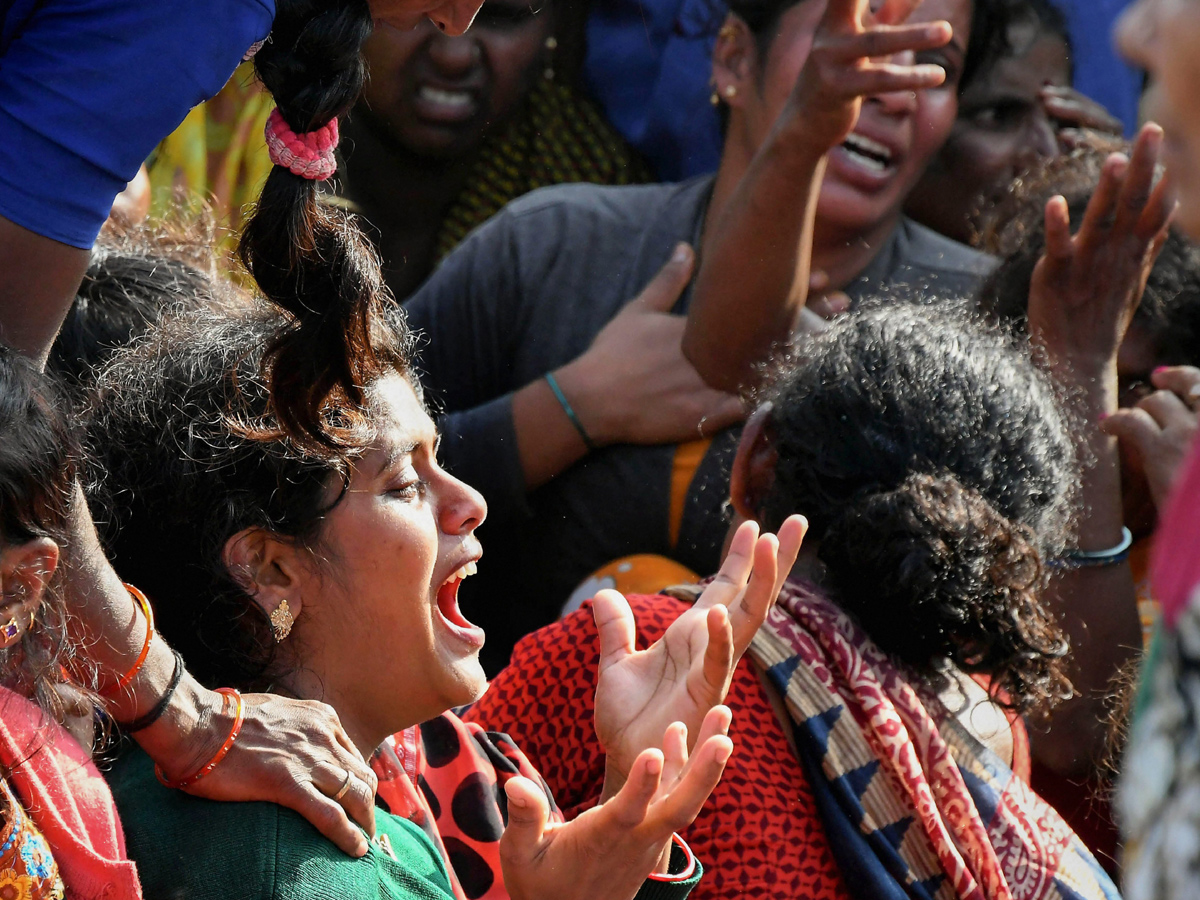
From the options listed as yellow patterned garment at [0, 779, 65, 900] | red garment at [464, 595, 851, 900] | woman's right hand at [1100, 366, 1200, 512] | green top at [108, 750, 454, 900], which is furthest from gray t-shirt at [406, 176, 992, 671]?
yellow patterned garment at [0, 779, 65, 900]

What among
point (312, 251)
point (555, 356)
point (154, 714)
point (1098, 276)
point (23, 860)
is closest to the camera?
point (23, 860)

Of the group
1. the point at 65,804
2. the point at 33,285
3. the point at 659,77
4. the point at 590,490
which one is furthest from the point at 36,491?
the point at 659,77

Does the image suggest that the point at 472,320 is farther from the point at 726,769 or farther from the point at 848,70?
the point at 726,769

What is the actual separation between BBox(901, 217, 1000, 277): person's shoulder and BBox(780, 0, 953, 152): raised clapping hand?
0.86 meters

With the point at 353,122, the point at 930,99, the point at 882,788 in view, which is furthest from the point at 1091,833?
the point at 353,122

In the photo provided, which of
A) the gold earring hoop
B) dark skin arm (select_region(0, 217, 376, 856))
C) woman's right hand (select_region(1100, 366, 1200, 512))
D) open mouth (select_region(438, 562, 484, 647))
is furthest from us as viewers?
the gold earring hoop

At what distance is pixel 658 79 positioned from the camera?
11.8 feet

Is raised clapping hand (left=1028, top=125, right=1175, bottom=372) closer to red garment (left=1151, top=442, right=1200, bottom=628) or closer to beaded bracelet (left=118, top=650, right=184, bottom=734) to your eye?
beaded bracelet (left=118, top=650, right=184, bottom=734)

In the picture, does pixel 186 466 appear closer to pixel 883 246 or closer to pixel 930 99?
pixel 883 246

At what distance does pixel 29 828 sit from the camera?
4.18 ft

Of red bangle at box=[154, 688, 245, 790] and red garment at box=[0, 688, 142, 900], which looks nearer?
red garment at box=[0, 688, 142, 900]

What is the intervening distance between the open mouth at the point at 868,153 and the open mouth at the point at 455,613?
5.90ft

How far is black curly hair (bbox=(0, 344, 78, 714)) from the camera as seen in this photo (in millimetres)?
1311

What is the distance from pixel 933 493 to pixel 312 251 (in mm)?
939
